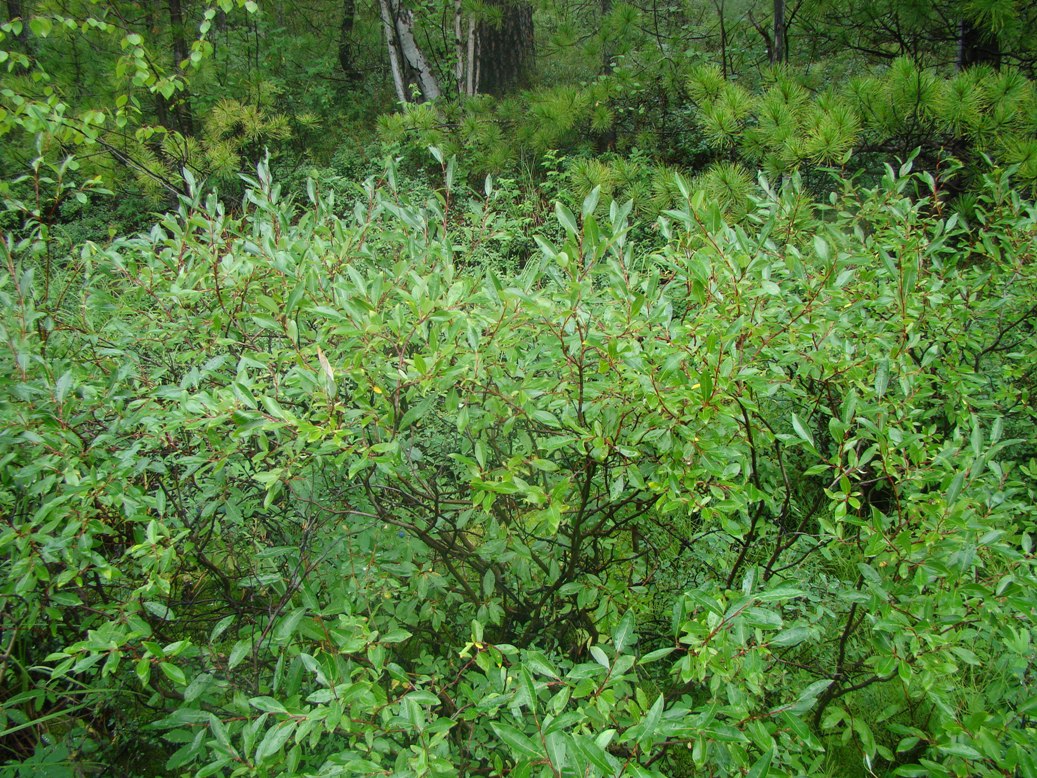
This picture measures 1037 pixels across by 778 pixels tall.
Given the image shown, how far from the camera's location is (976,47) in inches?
152

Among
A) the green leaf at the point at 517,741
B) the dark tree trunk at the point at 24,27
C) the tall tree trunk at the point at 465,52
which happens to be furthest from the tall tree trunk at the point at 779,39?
the dark tree trunk at the point at 24,27

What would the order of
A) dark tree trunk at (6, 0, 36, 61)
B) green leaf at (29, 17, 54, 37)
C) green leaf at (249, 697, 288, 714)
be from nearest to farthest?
green leaf at (249, 697, 288, 714), green leaf at (29, 17, 54, 37), dark tree trunk at (6, 0, 36, 61)

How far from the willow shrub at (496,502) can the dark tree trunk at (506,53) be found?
5.66 m

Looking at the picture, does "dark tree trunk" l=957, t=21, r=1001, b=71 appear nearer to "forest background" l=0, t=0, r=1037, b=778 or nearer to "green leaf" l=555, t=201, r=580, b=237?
"forest background" l=0, t=0, r=1037, b=778

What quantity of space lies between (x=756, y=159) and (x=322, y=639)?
13.0ft

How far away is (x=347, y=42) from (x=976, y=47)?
8225 millimetres

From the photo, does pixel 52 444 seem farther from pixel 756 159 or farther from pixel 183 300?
pixel 756 159

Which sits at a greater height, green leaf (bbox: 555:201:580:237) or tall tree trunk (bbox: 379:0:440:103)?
tall tree trunk (bbox: 379:0:440:103)

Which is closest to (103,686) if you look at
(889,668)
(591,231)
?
(591,231)

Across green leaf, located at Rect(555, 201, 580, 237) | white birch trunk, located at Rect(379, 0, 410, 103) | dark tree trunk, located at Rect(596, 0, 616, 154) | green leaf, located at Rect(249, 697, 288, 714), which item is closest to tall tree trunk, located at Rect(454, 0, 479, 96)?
white birch trunk, located at Rect(379, 0, 410, 103)

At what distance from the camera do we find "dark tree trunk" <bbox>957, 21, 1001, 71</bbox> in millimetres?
3879

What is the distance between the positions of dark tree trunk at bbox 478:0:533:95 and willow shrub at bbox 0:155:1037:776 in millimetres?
5665

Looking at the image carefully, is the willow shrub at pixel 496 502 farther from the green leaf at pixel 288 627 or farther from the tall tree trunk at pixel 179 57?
the tall tree trunk at pixel 179 57

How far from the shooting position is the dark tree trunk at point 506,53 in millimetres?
6656
